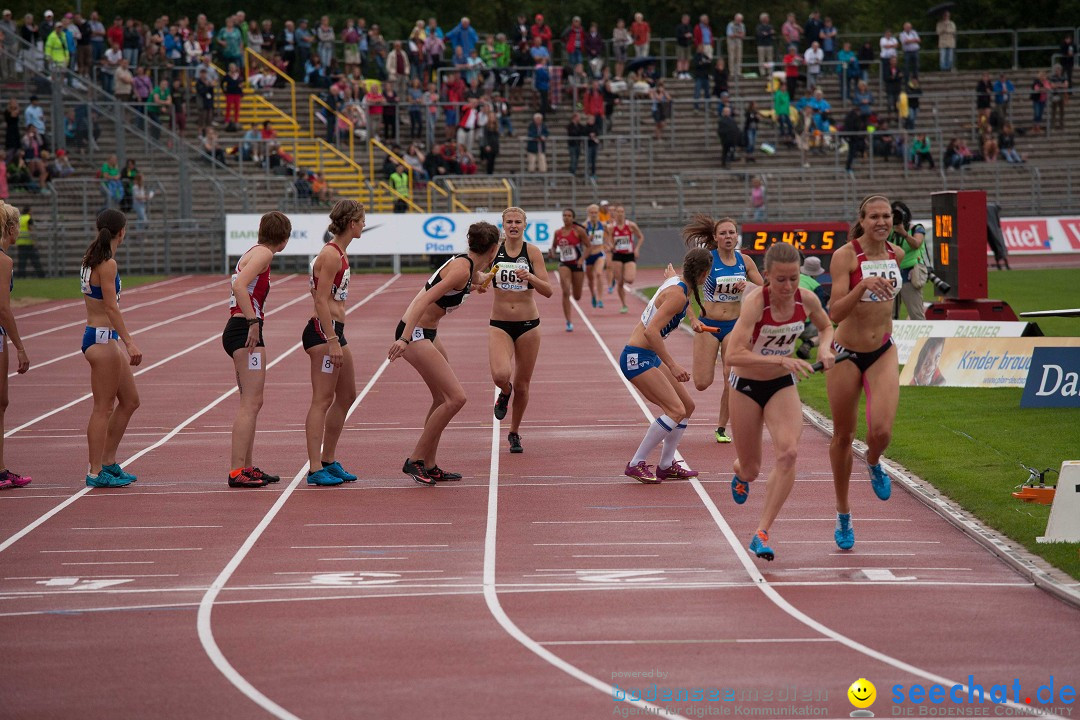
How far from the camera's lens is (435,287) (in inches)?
440

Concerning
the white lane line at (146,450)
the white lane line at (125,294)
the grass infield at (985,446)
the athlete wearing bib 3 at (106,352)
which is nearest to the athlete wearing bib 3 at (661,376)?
the grass infield at (985,446)

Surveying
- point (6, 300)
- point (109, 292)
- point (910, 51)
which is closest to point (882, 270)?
point (109, 292)

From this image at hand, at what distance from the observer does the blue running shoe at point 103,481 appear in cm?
1134

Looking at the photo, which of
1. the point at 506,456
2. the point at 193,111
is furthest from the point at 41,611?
the point at 193,111

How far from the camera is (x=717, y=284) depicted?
40.7 ft

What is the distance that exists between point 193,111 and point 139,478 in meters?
33.6

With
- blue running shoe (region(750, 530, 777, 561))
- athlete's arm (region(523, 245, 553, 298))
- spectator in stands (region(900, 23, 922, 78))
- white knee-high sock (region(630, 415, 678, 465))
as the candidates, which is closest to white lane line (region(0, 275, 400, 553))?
athlete's arm (region(523, 245, 553, 298))

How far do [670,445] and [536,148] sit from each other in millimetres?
31602

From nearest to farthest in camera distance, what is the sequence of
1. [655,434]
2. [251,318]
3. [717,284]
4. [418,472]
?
1. [251,318]
2. [655,434]
3. [418,472]
4. [717,284]

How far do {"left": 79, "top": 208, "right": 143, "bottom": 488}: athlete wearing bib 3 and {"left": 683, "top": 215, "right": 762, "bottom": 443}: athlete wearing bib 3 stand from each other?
4504 mm

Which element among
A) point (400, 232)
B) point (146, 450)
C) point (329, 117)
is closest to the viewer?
point (146, 450)

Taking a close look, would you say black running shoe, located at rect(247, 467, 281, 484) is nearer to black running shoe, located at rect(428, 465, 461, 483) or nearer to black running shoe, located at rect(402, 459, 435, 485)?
black running shoe, located at rect(402, 459, 435, 485)

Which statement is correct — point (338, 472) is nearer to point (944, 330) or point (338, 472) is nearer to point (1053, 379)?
point (1053, 379)

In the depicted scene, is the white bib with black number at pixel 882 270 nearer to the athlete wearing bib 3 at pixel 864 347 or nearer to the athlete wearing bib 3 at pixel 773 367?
the athlete wearing bib 3 at pixel 864 347
